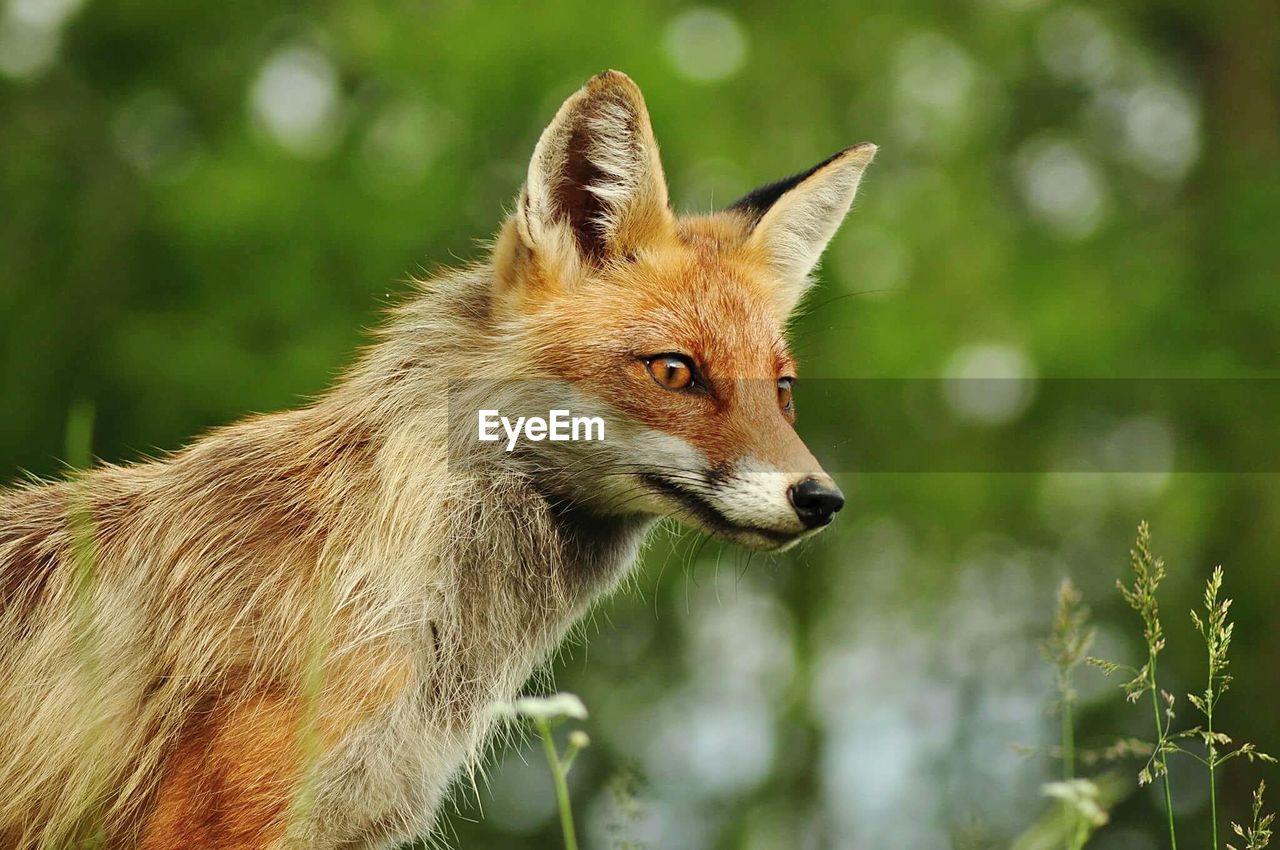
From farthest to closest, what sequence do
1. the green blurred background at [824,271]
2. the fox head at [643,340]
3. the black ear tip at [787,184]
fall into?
the green blurred background at [824,271] → the black ear tip at [787,184] → the fox head at [643,340]

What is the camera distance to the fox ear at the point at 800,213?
686 cm

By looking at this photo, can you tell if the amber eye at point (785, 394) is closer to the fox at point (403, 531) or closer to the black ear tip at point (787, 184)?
the fox at point (403, 531)

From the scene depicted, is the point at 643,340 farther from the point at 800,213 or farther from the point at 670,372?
the point at 800,213

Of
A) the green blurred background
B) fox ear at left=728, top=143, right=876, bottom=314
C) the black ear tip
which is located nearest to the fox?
fox ear at left=728, top=143, right=876, bottom=314

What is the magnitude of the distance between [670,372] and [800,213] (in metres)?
1.62

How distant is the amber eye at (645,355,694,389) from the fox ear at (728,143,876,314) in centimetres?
119

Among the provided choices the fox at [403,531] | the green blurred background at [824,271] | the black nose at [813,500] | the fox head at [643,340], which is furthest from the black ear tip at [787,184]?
the green blurred background at [824,271]

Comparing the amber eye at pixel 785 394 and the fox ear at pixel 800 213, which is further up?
the fox ear at pixel 800 213

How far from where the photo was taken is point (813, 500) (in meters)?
5.34

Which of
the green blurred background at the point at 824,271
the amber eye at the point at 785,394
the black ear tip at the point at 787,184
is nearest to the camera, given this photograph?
the amber eye at the point at 785,394

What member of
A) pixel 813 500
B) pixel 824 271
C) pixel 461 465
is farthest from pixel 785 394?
pixel 824 271

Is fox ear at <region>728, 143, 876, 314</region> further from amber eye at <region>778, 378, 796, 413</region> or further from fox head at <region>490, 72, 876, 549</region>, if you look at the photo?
amber eye at <region>778, 378, 796, 413</region>

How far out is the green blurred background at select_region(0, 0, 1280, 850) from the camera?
843 inches

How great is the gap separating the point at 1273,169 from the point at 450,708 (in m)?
25.5
